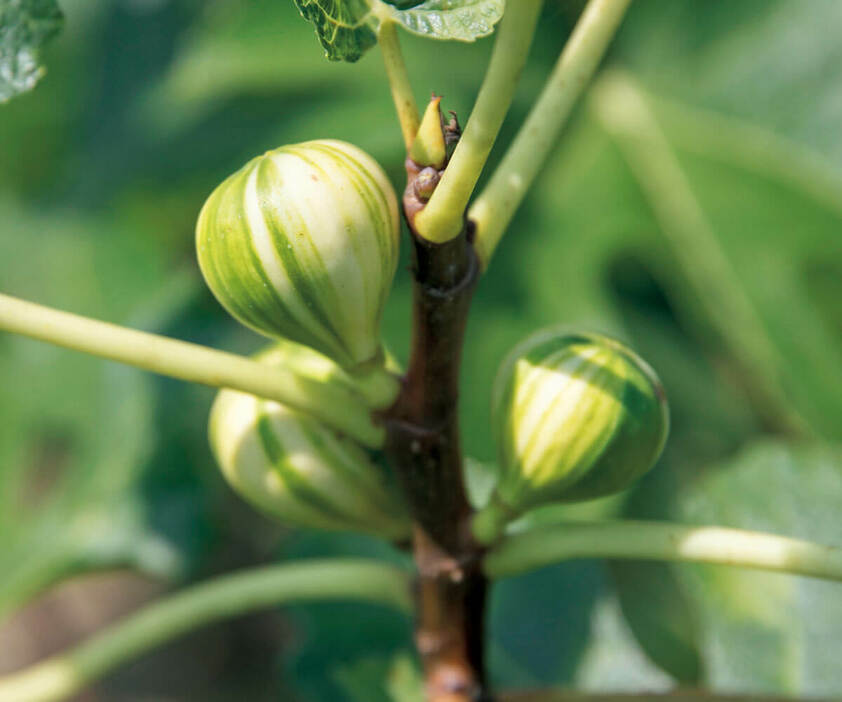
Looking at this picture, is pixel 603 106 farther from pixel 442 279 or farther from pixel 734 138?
pixel 442 279

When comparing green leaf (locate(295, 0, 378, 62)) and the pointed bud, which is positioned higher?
green leaf (locate(295, 0, 378, 62))

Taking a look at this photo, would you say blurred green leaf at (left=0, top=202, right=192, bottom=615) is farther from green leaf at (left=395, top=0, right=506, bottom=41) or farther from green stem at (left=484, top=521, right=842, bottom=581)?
green leaf at (left=395, top=0, right=506, bottom=41)

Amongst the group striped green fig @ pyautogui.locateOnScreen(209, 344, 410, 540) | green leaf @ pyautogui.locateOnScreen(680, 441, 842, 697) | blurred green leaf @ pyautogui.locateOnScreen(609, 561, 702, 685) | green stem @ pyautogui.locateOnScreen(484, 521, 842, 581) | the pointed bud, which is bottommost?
blurred green leaf @ pyautogui.locateOnScreen(609, 561, 702, 685)

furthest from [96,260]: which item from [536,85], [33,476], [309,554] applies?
[536,85]

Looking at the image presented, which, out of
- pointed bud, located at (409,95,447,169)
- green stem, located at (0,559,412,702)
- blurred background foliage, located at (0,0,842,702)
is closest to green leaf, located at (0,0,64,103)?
pointed bud, located at (409,95,447,169)

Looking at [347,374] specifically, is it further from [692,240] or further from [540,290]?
[692,240]

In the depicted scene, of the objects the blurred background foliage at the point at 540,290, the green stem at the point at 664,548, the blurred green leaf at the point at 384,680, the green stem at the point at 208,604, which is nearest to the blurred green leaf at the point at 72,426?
the blurred background foliage at the point at 540,290

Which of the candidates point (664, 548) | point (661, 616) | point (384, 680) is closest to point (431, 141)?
point (664, 548)
